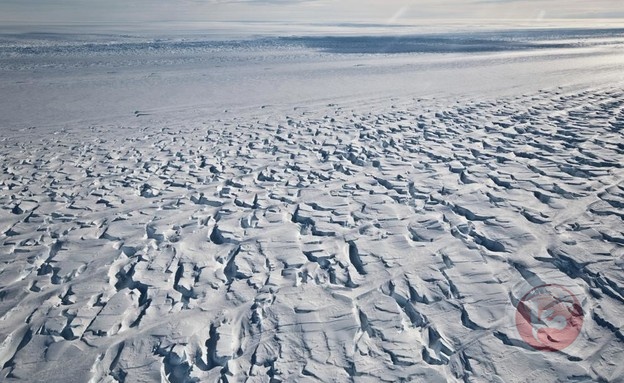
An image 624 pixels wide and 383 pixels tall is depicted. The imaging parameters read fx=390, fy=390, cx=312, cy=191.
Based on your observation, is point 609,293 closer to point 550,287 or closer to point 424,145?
point 550,287

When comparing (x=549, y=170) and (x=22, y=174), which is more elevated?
(x=549, y=170)

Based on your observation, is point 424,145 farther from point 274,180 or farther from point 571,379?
point 571,379

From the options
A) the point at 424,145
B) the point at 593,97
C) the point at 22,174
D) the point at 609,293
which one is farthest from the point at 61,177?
the point at 593,97

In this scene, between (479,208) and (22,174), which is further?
(22,174)

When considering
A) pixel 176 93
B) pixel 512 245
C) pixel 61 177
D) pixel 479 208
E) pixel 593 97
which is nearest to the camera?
pixel 512 245

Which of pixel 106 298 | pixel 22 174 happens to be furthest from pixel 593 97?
pixel 22 174

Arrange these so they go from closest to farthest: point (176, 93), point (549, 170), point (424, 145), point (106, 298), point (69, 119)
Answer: point (106, 298), point (549, 170), point (424, 145), point (69, 119), point (176, 93)
